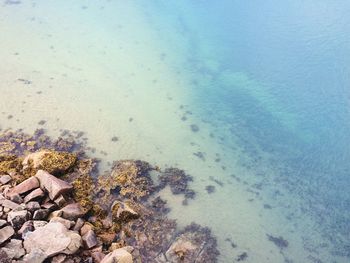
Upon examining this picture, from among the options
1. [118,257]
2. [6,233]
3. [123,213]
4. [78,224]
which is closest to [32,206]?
[6,233]

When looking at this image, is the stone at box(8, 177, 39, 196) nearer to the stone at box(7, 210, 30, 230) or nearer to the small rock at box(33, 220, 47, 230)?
the stone at box(7, 210, 30, 230)

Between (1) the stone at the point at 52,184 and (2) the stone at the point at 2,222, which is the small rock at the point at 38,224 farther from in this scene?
(1) the stone at the point at 52,184

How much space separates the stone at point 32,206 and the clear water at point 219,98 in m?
1.82

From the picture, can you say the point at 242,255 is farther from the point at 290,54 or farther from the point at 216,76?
the point at 290,54

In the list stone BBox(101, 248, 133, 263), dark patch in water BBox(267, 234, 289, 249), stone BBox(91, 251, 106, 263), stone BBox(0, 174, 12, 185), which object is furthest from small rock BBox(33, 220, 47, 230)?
dark patch in water BBox(267, 234, 289, 249)

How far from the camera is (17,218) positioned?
5668 mm

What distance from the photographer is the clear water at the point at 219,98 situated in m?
7.10

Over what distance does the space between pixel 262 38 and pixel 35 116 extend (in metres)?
6.85

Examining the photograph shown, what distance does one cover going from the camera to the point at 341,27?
11094 mm

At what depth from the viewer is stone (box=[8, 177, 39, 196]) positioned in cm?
624

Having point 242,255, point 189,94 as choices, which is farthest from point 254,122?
point 242,255

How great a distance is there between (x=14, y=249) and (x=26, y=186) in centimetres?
132

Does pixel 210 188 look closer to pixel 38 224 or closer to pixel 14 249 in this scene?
pixel 38 224

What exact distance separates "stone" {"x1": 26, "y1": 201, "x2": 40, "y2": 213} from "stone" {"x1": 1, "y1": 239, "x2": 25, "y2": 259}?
2.26ft
